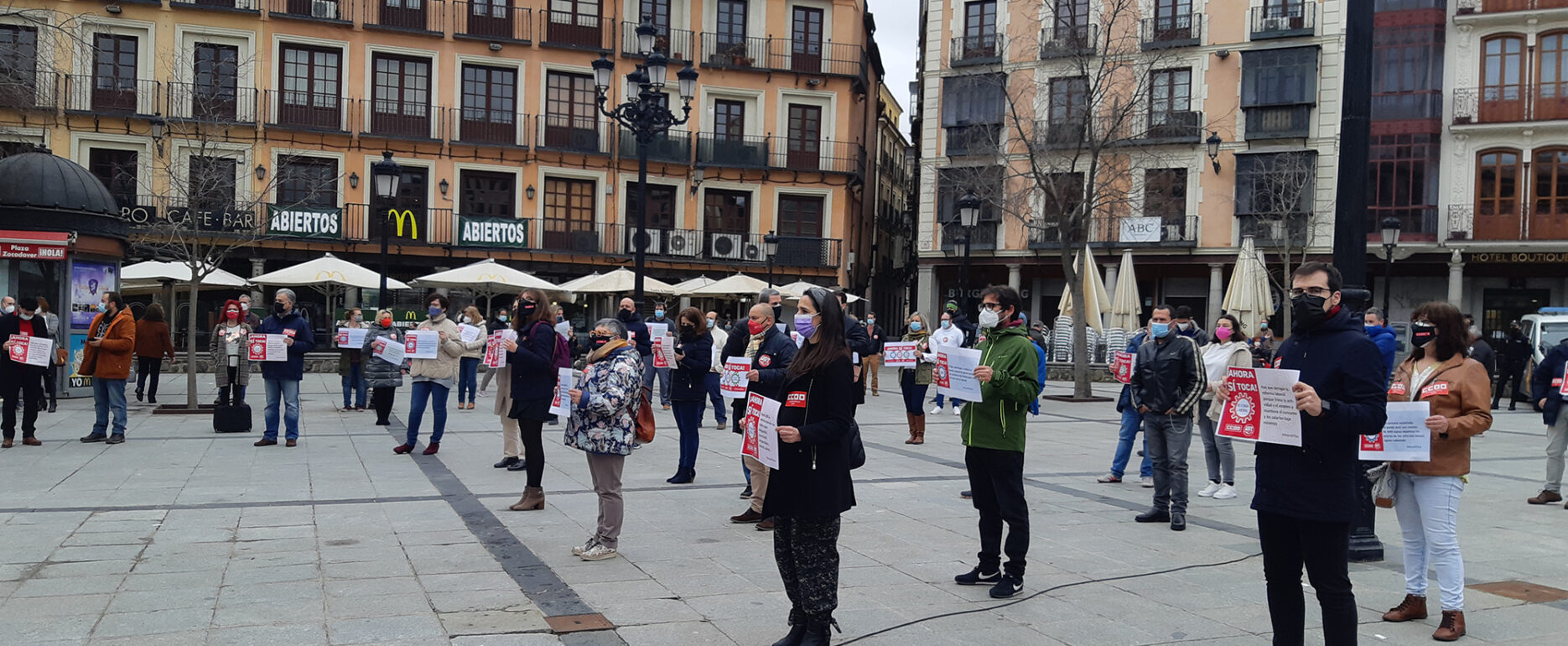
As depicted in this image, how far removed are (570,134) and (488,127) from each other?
260 cm

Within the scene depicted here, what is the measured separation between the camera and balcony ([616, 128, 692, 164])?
37188 mm

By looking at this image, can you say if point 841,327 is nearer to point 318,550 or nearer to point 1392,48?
point 318,550

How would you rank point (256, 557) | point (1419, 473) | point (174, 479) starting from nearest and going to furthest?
point (1419, 473) < point (256, 557) < point (174, 479)

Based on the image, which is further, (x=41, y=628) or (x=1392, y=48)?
(x=1392, y=48)

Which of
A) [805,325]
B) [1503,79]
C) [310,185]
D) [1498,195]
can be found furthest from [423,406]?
[1503,79]

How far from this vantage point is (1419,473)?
19.4 ft

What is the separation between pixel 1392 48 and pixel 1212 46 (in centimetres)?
525

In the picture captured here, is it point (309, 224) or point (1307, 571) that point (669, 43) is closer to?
point (309, 224)

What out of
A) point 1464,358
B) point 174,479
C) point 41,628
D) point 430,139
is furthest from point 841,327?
point 430,139

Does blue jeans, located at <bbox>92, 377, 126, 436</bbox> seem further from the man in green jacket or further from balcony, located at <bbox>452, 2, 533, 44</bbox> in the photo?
balcony, located at <bbox>452, 2, 533, 44</bbox>

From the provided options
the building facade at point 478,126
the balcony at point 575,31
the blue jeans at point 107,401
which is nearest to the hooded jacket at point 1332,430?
the blue jeans at point 107,401

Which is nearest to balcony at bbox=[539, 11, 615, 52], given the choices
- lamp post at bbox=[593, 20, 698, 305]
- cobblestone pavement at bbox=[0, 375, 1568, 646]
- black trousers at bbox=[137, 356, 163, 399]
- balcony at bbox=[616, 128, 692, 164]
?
balcony at bbox=[616, 128, 692, 164]

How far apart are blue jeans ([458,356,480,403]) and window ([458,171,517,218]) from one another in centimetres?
1782

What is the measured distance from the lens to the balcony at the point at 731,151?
3803 centimetres
